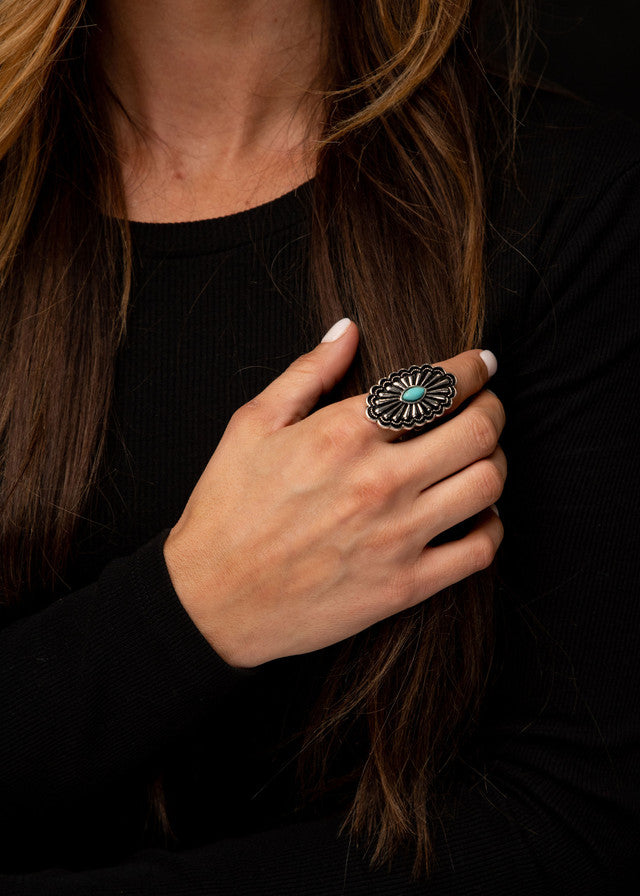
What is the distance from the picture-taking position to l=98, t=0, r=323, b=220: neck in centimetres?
117

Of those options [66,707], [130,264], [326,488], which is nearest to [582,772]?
[326,488]

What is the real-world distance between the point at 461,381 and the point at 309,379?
150 millimetres

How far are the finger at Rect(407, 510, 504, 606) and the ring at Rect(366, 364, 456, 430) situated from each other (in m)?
0.13

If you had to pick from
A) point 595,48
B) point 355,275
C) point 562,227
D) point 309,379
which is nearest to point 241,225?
point 355,275

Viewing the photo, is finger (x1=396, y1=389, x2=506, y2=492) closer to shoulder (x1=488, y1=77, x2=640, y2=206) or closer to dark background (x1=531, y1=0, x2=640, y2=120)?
shoulder (x1=488, y1=77, x2=640, y2=206)

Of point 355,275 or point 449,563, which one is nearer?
point 449,563

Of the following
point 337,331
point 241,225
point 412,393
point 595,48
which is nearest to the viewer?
point 412,393

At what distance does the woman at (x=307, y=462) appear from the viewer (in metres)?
0.96

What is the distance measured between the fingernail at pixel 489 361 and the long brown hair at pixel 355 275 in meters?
0.05

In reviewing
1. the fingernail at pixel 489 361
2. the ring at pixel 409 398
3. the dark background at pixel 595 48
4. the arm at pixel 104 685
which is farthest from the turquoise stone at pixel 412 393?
the dark background at pixel 595 48

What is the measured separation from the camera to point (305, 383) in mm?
970

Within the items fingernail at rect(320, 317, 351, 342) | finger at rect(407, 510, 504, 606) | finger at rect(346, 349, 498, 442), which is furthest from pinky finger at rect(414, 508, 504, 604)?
fingernail at rect(320, 317, 351, 342)

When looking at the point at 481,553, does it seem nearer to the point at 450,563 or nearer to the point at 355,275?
the point at 450,563

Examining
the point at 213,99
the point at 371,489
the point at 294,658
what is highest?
the point at 213,99
